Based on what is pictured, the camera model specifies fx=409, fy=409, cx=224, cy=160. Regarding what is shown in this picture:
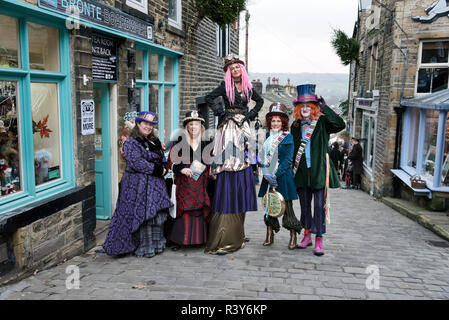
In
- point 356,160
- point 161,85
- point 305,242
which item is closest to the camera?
point 305,242

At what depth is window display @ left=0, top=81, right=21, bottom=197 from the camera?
4.02 metres

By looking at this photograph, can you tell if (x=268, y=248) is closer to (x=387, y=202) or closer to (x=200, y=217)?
(x=200, y=217)

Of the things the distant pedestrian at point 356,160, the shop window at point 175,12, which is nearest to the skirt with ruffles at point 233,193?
the shop window at point 175,12

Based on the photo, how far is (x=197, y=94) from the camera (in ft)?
34.3

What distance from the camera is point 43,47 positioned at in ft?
15.2

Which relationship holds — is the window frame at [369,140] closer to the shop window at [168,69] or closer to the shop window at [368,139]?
the shop window at [368,139]

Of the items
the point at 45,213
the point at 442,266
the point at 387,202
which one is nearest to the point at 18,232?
the point at 45,213

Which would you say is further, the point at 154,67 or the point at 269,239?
the point at 154,67

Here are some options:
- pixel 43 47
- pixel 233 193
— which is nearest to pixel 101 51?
pixel 43 47

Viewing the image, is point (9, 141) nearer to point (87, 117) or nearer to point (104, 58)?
point (87, 117)

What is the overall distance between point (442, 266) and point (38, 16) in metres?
5.40

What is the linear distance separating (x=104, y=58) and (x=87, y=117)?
125cm

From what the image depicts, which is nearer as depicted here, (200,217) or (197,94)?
(200,217)

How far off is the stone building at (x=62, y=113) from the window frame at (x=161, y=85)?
5cm
